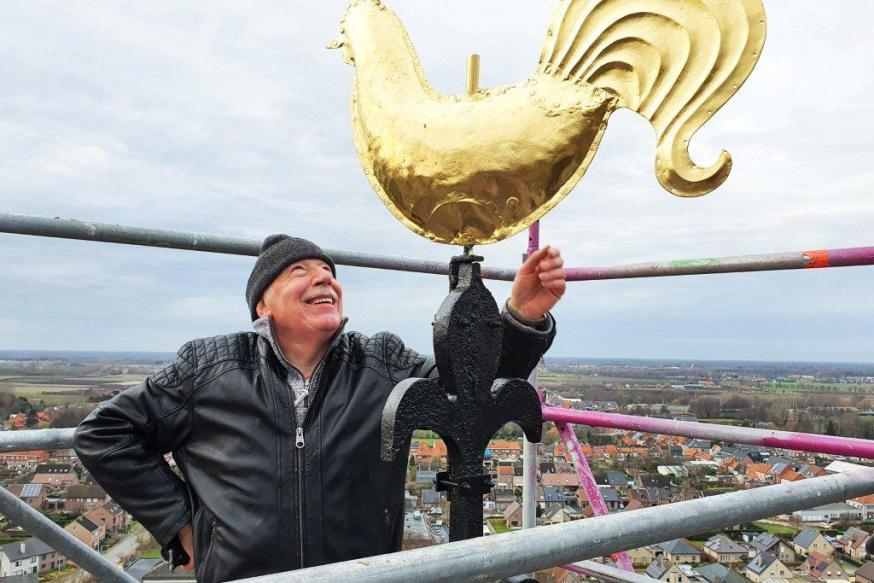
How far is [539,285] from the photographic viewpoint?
1.35 m

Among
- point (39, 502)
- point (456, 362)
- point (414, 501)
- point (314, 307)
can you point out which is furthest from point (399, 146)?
point (39, 502)

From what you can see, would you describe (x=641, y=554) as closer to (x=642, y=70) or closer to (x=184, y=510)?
(x=184, y=510)

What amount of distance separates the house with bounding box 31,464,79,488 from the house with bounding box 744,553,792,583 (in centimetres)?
189

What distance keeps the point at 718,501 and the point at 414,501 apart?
1104 mm

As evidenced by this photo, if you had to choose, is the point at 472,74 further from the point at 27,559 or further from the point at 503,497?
the point at 503,497

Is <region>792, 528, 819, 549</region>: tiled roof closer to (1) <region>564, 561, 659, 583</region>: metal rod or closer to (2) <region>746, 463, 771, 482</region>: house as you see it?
(2) <region>746, 463, 771, 482</region>: house

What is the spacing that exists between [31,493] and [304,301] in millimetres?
845

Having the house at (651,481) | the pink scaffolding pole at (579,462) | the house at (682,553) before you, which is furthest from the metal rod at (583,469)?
the house at (682,553)

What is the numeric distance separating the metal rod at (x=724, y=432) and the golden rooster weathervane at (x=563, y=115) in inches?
43.3

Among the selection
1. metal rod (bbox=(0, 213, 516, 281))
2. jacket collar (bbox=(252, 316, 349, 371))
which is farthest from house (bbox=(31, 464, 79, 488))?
jacket collar (bbox=(252, 316, 349, 371))

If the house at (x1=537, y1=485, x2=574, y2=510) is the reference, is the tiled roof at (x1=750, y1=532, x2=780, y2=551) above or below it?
above

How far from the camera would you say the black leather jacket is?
140 centimetres

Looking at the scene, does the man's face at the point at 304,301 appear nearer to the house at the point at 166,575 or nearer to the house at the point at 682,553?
the house at the point at 166,575

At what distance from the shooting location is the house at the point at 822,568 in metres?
1.72
